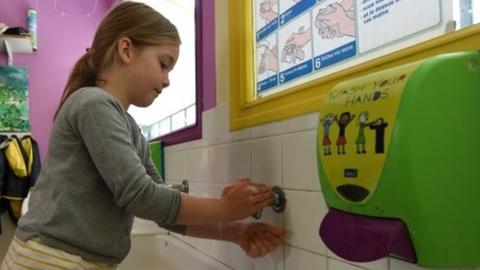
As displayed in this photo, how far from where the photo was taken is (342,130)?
21.1 inches

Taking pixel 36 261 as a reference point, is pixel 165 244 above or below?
below

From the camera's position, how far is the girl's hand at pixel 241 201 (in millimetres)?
785

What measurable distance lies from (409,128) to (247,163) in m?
0.60

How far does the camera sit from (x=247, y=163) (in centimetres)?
103

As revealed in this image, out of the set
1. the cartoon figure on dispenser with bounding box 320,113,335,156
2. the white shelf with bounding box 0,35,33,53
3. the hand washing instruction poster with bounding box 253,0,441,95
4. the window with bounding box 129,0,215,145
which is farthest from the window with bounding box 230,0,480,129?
the white shelf with bounding box 0,35,33,53

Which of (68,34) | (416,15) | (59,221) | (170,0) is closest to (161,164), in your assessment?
(170,0)

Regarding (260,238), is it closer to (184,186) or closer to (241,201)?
(241,201)

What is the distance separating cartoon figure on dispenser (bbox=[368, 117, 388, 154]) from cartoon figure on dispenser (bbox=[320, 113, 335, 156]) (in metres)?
0.08

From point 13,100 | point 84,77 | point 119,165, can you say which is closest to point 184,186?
point 84,77

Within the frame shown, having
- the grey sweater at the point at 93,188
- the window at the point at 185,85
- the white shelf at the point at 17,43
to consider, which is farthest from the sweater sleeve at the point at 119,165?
the white shelf at the point at 17,43

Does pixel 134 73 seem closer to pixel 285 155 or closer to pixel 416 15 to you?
pixel 285 155

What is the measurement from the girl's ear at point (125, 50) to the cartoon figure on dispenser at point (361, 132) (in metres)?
0.55

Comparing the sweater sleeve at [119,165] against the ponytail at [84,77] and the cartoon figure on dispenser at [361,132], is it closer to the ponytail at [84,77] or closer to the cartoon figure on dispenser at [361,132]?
the ponytail at [84,77]

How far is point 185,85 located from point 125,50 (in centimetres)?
100
